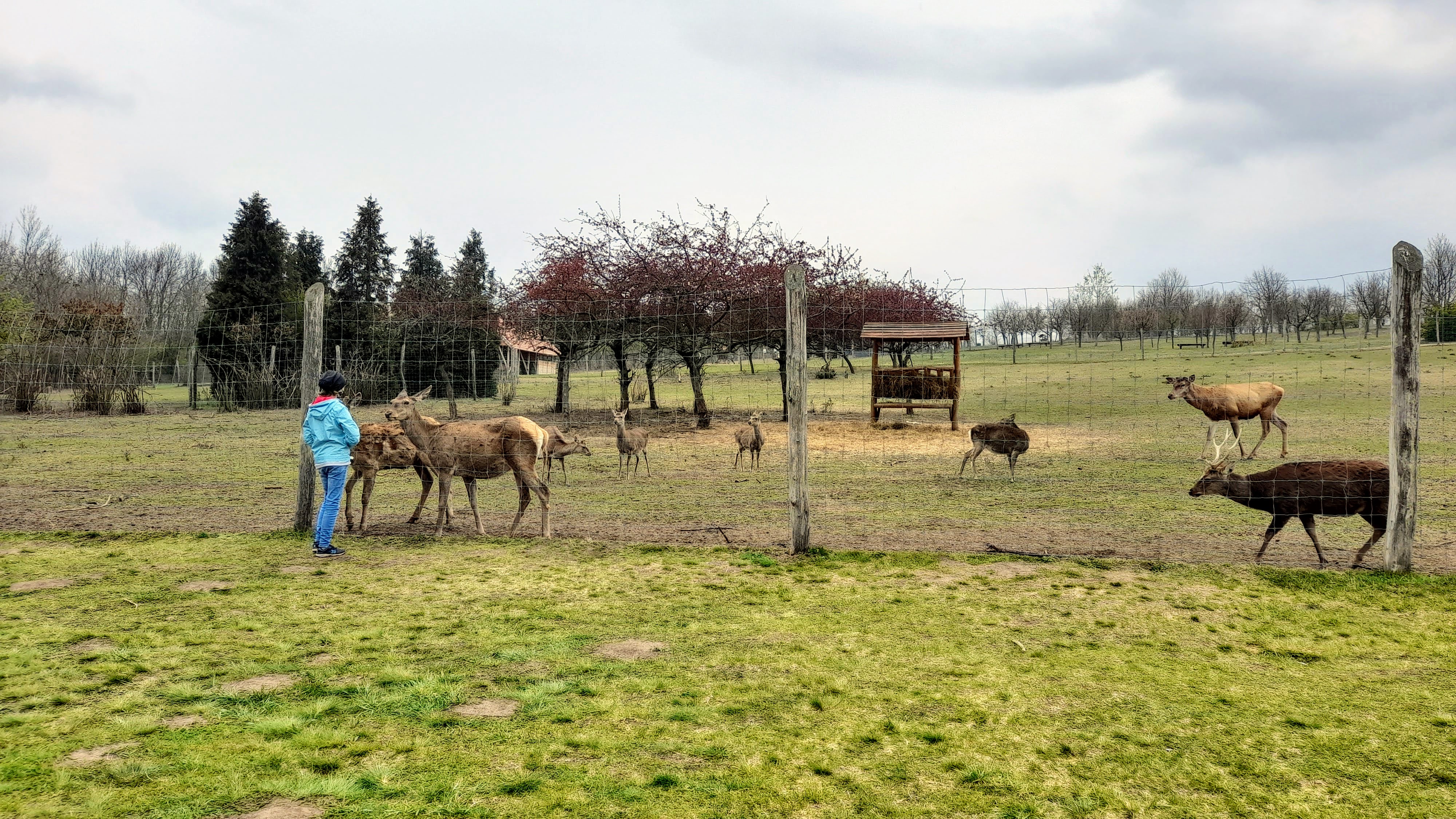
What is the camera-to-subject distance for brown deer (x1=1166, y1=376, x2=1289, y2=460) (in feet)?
59.2

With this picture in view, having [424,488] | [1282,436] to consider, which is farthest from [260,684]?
[1282,436]

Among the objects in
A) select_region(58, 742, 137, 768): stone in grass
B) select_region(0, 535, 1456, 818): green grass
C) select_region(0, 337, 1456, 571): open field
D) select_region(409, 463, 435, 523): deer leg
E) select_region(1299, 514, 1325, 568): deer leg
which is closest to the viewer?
select_region(0, 535, 1456, 818): green grass

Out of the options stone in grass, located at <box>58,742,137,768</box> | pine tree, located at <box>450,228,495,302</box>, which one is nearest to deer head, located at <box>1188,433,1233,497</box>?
stone in grass, located at <box>58,742,137,768</box>

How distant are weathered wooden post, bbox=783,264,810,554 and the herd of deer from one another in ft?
9.76

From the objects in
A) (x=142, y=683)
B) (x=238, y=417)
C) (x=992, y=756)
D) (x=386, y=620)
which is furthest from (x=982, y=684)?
(x=238, y=417)

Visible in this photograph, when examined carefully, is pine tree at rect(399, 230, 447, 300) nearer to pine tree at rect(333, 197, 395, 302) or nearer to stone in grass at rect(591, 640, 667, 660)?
pine tree at rect(333, 197, 395, 302)

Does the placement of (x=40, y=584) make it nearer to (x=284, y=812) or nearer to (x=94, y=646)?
(x=94, y=646)

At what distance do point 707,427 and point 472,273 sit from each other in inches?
1663

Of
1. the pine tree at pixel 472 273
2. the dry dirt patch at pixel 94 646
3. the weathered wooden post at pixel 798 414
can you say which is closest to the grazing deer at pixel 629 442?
the weathered wooden post at pixel 798 414

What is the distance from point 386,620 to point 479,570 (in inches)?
72.2

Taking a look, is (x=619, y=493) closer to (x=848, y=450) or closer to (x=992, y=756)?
(x=848, y=450)

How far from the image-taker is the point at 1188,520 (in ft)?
35.7

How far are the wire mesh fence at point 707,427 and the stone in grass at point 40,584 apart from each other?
259 centimetres

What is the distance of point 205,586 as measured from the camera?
24.6ft
